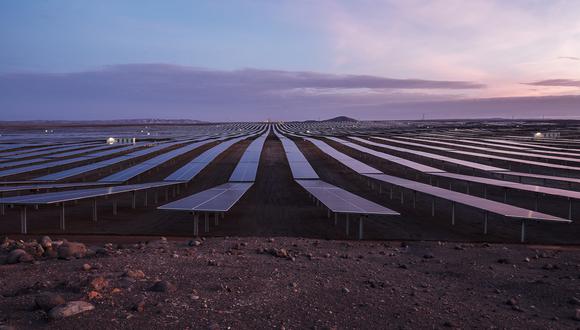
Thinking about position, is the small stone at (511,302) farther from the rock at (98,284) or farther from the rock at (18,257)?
the rock at (18,257)

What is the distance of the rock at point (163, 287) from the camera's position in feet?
22.0

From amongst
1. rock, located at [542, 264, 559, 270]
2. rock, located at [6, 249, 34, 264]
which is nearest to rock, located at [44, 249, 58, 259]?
rock, located at [6, 249, 34, 264]

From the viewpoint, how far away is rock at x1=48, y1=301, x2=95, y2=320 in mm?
5617

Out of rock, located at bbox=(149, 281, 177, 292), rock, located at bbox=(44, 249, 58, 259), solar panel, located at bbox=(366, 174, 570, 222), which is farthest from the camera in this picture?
solar panel, located at bbox=(366, 174, 570, 222)

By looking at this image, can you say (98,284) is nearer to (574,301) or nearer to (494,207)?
(574,301)

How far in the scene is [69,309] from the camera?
572cm

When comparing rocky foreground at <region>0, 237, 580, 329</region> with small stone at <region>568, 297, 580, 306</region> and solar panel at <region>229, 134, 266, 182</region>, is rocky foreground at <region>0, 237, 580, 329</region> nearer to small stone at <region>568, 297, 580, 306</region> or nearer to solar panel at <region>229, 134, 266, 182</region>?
small stone at <region>568, 297, 580, 306</region>

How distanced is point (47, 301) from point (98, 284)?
73 centimetres

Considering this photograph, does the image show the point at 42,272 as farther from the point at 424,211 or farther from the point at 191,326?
the point at 424,211

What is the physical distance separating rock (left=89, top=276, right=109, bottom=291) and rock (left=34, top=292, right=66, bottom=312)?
20.1 inches

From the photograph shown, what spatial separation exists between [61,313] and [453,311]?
4.91m

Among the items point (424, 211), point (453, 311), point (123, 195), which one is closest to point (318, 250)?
point (453, 311)

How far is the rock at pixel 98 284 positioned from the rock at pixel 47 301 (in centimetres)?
51

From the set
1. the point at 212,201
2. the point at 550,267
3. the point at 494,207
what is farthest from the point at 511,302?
the point at 212,201
